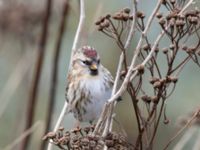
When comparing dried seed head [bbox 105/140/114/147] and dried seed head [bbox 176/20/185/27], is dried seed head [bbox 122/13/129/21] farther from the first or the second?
dried seed head [bbox 105/140/114/147]

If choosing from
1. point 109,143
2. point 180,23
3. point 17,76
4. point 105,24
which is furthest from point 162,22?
point 17,76

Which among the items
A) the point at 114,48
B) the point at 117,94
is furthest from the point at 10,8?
the point at 114,48

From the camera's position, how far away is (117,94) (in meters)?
3.81

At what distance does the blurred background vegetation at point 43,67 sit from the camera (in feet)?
17.4

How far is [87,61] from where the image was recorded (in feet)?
16.9

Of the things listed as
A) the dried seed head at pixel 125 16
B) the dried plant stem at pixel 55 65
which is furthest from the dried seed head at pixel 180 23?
the dried plant stem at pixel 55 65

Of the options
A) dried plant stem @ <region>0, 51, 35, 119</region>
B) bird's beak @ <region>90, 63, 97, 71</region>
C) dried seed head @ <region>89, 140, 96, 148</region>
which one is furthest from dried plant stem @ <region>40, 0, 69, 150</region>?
dried seed head @ <region>89, 140, 96, 148</region>

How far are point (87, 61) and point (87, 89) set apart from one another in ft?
0.82

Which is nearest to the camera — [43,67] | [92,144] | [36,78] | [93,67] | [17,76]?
[92,144]

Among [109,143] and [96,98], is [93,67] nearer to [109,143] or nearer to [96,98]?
[96,98]

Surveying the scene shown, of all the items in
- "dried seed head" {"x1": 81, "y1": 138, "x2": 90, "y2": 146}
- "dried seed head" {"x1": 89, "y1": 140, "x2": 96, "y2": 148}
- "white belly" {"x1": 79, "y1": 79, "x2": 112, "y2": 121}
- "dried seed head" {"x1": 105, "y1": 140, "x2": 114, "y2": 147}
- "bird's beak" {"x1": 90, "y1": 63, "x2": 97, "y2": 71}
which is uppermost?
"bird's beak" {"x1": 90, "y1": 63, "x2": 97, "y2": 71}

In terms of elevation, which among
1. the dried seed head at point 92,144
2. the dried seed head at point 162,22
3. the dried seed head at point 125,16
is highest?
the dried seed head at point 125,16

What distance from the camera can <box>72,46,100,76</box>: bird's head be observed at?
16.6 ft

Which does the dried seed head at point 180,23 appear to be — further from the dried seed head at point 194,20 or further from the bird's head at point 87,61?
the bird's head at point 87,61
